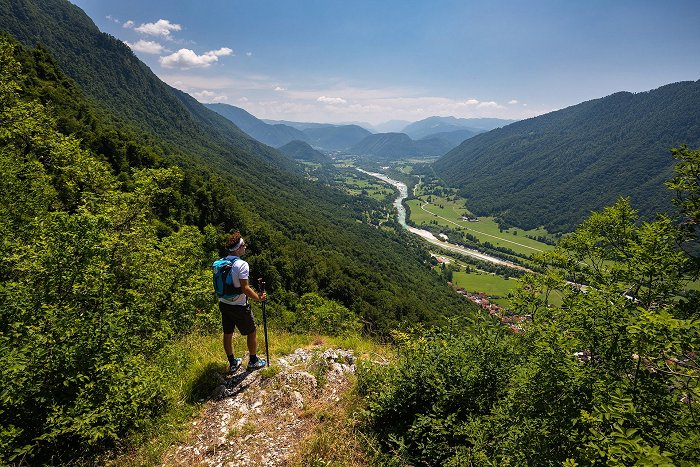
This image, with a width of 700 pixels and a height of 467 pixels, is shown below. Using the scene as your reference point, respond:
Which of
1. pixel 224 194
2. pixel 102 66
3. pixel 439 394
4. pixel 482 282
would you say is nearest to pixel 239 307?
pixel 439 394

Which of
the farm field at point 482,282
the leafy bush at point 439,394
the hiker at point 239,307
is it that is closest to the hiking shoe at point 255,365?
the hiker at point 239,307

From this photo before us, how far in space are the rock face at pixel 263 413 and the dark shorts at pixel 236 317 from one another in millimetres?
1182

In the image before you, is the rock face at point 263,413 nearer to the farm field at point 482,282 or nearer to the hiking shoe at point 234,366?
the hiking shoe at point 234,366

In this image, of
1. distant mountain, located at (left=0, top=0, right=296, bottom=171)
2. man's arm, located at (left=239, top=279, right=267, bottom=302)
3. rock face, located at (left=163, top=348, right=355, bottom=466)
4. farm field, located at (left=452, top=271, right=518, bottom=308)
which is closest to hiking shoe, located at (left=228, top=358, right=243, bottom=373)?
rock face, located at (left=163, top=348, right=355, bottom=466)

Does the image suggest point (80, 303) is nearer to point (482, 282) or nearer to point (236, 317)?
point (236, 317)

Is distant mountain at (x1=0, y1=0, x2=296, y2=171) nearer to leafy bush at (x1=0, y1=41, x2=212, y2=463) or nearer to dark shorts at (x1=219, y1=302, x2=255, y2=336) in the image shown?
leafy bush at (x1=0, y1=41, x2=212, y2=463)

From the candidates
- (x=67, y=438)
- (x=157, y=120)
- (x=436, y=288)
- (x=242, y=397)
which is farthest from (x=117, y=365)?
(x=157, y=120)

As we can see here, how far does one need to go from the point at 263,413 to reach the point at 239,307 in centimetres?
218

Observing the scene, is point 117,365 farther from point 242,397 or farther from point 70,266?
point 242,397

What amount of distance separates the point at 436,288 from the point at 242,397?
93.4m

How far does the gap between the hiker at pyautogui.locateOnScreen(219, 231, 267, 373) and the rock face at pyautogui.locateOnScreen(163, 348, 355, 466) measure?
1.14 ft

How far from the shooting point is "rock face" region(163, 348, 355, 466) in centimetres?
548

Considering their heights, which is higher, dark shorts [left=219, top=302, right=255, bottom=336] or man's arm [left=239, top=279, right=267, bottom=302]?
man's arm [left=239, top=279, right=267, bottom=302]

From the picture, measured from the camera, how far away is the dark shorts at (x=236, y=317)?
718 centimetres
